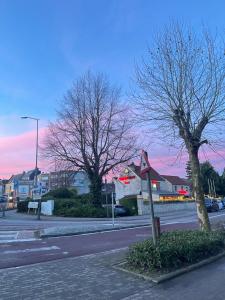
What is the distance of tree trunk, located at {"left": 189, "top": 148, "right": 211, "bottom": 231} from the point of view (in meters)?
12.5

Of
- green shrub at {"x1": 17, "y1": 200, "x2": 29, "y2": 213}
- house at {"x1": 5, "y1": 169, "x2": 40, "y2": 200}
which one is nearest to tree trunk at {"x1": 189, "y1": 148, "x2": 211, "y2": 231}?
green shrub at {"x1": 17, "y1": 200, "x2": 29, "y2": 213}

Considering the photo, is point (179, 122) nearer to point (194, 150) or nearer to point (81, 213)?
point (194, 150)

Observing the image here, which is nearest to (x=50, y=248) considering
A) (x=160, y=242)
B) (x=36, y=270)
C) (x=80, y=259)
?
(x=80, y=259)

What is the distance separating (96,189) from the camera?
41.9 metres

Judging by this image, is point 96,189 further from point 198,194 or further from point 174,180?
point 174,180

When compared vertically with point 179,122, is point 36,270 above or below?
below

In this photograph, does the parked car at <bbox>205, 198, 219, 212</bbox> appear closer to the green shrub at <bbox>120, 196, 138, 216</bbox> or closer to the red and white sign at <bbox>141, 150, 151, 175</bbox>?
the green shrub at <bbox>120, 196, 138, 216</bbox>

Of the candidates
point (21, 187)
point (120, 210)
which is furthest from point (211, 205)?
point (21, 187)

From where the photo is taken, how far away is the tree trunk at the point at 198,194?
12467mm

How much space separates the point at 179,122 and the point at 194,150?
1.14 metres

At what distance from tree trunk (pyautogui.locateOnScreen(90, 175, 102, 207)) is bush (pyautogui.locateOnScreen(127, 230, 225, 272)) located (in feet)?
105

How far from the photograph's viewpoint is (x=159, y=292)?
675cm

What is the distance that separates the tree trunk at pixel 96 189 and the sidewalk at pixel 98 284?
1288 inches

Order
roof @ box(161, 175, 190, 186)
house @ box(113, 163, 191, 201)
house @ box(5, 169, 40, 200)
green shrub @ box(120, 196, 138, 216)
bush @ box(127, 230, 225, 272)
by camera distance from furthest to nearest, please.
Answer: house @ box(5, 169, 40, 200)
roof @ box(161, 175, 190, 186)
house @ box(113, 163, 191, 201)
green shrub @ box(120, 196, 138, 216)
bush @ box(127, 230, 225, 272)
